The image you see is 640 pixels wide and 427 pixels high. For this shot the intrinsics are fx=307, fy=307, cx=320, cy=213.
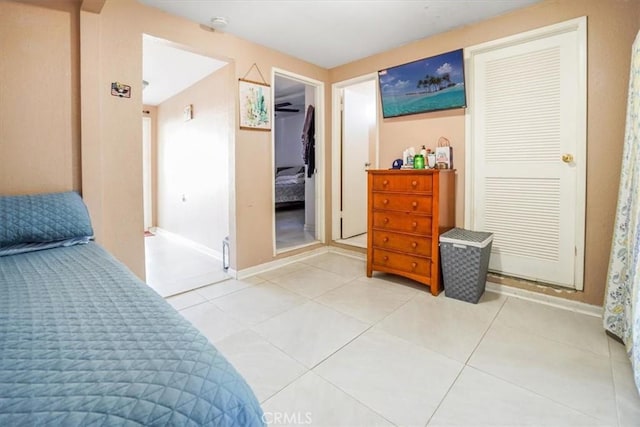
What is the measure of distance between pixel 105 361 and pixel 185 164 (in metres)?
4.13

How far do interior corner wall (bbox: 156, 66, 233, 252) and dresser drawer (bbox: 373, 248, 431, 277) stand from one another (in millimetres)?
1759

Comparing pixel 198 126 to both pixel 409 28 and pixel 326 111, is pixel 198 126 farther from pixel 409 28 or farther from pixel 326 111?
pixel 409 28

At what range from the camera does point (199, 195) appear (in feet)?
13.4

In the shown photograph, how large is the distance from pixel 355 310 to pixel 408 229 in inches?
34.5

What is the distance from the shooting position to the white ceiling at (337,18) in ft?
7.58

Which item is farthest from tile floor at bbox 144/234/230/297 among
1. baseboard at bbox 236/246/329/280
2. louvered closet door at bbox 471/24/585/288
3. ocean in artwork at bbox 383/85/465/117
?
louvered closet door at bbox 471/24/585/288

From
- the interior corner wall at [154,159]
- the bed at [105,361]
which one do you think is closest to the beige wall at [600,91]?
the bed at [105,361]

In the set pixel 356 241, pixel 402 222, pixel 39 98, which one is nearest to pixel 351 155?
pixel 356 241

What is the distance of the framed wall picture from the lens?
2938mm

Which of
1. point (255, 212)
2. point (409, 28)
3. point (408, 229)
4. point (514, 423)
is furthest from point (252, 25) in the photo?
point (514, 423)

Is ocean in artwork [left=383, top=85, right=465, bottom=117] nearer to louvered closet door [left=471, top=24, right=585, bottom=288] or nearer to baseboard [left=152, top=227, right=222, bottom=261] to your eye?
louvered closet door [left=471, top=24, right=585, bottom=288]

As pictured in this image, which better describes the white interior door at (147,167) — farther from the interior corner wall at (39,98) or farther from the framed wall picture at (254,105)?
the interior corner wall at (39,98)

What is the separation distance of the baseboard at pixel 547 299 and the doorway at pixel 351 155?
1515 millimetres

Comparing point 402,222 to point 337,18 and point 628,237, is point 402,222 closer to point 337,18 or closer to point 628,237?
point 628,237
